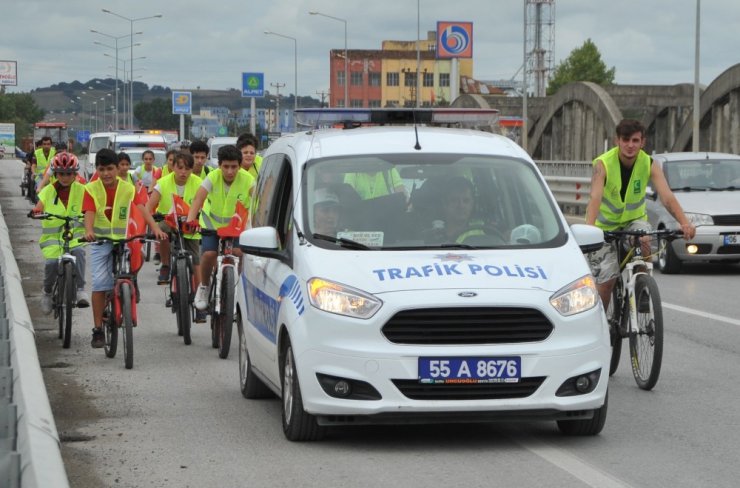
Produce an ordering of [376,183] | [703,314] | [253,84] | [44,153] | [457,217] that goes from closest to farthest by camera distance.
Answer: [457,217], [376,183], [703,314], [44,153], [253,84]

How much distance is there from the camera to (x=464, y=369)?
7.88 meters

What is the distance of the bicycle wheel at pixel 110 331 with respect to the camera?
40.9 ft

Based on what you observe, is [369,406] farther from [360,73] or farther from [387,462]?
[360,73]

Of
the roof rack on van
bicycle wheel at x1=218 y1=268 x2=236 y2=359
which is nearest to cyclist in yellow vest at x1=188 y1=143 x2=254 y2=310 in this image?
bicycle wheel at x1=218 y1=268 x2=236 y2=359

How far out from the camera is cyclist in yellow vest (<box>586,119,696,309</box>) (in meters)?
10.8

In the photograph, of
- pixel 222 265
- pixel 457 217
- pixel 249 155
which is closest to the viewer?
pixel 457 217

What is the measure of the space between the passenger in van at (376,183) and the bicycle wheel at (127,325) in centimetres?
336

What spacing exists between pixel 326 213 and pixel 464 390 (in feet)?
4.94

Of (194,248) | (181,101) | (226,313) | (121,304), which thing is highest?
(181,101)

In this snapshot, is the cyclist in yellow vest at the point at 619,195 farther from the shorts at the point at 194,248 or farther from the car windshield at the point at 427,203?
the shorts at the point at 194,248

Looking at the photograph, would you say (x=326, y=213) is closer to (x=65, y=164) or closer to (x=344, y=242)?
(x=344, y=242)

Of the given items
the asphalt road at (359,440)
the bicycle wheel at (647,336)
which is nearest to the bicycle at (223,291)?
the asphalt road at (359,440)

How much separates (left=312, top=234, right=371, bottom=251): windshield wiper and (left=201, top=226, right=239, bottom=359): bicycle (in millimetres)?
4008

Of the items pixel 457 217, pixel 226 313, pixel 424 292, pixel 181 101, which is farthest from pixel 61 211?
pixel 181 101
